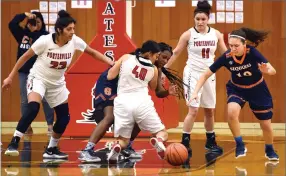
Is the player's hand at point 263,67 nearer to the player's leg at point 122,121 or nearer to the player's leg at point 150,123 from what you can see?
the player's leg at point 150,123

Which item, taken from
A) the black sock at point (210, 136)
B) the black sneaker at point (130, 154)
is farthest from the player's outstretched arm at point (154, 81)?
the black sock at point (210, 136)

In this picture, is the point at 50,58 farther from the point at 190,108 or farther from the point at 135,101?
the point at 190,108

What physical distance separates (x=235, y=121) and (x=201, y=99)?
3.93 ft

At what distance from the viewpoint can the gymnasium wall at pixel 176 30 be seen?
14.0 m

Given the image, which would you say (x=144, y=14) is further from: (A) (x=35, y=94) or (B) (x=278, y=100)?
(A) (x=35, y=94)

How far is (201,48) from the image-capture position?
10203 millimetres

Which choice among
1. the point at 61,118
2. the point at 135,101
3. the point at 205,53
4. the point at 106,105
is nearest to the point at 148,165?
the point at 135,101

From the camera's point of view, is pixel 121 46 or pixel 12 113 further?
pixel 12 113

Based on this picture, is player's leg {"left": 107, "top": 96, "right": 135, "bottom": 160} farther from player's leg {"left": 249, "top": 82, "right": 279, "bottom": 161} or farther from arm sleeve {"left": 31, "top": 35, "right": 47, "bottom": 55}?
player's leg {"left": 249, "top": 82, "right": 279, "bottom": 161}

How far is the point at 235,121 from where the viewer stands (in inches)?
360

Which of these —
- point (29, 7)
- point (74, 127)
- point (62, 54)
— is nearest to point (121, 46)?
point (74, 127)

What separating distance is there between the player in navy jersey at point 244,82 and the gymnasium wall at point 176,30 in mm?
4706

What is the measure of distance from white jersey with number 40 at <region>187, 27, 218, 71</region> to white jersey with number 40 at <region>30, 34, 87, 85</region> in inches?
72.1

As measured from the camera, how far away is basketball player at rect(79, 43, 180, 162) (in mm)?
9180
